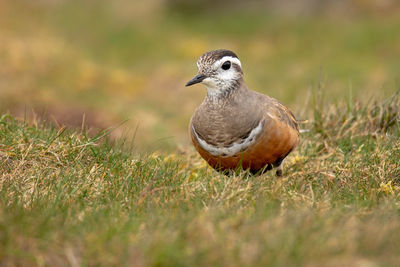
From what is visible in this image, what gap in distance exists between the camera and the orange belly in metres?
6.21

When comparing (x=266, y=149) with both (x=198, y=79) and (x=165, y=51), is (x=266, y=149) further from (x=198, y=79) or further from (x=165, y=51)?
(x=165, y=51)

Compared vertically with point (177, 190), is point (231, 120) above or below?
above

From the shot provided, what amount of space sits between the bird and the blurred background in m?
5.26

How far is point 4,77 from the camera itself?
13.6 m

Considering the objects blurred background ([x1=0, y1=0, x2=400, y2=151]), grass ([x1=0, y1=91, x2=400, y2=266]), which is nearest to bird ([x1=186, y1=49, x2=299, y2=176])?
grass ([x1=0, y1=91, x2=400, y2=266])

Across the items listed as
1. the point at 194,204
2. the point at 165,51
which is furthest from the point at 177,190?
the point at 165,51

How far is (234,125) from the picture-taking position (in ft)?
20.6

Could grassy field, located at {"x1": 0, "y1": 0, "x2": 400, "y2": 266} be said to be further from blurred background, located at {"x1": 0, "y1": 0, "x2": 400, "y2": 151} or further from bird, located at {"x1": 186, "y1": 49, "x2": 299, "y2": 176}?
bird, located at {"x1": 186, "y1": 49, "x2": 299, "y2": 176}

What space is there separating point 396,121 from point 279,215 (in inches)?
143

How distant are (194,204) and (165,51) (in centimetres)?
1280

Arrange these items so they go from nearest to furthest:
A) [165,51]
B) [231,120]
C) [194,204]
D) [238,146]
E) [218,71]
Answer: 1. [194,204]
2. [238,146]
3. [231,120]
4. [218,71]
5. [165,51]

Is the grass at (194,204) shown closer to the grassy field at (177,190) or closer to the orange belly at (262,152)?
the grassy field at (177,190)

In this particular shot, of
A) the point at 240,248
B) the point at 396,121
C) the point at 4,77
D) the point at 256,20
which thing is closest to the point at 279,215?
the point at 240,248

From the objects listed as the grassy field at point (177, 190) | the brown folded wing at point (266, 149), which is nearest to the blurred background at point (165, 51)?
the grassy field at point (177, 190)
